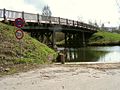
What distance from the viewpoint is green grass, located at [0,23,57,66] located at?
17.2m

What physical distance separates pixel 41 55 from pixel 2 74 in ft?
24.1

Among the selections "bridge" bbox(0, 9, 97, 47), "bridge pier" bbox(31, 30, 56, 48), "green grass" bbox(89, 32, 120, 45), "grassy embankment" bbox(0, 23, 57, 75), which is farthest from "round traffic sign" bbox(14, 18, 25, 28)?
"green grass" bbox(89, 32, 120, 45)

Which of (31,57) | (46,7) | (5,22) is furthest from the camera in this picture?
(46,7)

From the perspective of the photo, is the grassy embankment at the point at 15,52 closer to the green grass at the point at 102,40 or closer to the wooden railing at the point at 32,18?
the wooden railing at the point at 32,18

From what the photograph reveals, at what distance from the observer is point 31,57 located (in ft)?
62.4

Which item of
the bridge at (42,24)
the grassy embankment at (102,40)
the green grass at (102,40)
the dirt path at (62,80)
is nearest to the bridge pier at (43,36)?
the bridge at (42,24)

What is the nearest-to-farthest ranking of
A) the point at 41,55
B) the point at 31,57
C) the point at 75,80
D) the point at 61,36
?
the point at 75,80 → the point at 31,57 → the point at 41,55 → the point at 61,36

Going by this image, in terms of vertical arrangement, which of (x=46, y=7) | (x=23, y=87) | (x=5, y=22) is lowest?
(x=23, y=87)

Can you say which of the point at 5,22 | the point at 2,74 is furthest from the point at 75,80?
the point at 5,22

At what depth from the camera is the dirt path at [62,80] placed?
10.2 m

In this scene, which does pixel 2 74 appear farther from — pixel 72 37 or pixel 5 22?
pixel 72 37

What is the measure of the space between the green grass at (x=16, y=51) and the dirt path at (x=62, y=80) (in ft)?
10.8

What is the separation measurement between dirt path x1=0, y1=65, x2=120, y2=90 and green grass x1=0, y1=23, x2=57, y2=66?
330 centimetres

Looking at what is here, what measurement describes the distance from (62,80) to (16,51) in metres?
8.07
